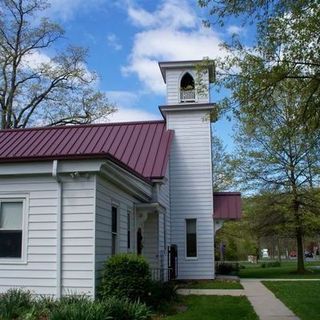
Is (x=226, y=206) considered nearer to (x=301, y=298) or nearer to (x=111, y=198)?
(x=301, y=298)

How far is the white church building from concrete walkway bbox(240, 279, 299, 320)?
3732 mm

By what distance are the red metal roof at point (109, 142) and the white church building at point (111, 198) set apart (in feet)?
0.15

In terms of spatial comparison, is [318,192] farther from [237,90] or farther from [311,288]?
[237,90]

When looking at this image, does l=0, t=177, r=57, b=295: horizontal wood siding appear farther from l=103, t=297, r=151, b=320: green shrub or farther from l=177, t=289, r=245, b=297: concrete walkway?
l=177, t=289, r=245, b=297: concrete walkway

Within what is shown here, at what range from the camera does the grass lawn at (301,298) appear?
11.8 metres

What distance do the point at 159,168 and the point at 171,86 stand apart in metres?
5.99

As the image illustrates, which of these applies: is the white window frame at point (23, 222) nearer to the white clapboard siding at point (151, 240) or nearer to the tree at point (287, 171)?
the white clapboard siding at point (151, 240)

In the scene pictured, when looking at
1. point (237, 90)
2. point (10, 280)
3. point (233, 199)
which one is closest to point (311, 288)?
point (233, 199)

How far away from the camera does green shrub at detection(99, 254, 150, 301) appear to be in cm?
1104

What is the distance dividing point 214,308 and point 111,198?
3672 mm

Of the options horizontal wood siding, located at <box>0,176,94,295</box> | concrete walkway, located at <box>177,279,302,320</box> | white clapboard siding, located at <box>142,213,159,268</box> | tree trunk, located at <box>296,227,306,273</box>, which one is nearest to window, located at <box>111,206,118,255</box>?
horizontal wood siding, located at <box>0,176,94,295</box>

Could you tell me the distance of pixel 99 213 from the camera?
460 inches

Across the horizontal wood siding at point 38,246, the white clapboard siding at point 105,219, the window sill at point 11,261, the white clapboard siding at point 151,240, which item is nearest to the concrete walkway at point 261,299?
the white clapboard siding at point 151,240

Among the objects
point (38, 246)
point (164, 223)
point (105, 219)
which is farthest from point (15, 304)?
point (164, 223)
